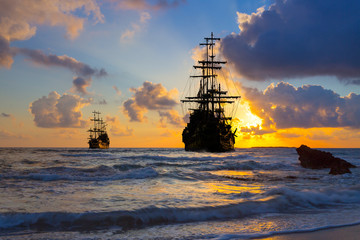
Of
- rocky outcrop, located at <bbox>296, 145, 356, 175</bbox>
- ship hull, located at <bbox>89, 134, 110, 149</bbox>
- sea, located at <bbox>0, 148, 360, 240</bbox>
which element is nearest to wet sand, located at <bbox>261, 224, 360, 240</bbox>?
sea, located at <bbox>0, 148, 360, 240</bbox>

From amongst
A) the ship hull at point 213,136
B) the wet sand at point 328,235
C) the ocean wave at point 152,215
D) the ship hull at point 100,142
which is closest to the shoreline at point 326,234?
the wet sand at point 328,235

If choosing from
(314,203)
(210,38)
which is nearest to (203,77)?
(210,38)

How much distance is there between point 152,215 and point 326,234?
3665 mm

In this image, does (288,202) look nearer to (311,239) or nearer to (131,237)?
(311,239)

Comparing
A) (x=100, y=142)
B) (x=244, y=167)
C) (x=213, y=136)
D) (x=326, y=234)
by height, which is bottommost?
(x=100, y=142)

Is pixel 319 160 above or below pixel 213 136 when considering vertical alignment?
below

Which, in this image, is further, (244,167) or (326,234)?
(244,167)

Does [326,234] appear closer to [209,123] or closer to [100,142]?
[209,123]

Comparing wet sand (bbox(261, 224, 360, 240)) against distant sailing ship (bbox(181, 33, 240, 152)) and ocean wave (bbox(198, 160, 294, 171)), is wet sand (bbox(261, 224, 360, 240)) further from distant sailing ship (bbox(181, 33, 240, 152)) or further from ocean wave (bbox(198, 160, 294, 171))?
distant sailing ship (bbox(181, 33, 240, 152))

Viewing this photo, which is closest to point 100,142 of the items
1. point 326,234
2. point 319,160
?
point 319,160

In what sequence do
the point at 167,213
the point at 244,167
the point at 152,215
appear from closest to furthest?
the point at 152,215, the point at 167,213, the point at 244,167

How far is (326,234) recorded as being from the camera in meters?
5.41

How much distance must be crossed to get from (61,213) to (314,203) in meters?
7.19

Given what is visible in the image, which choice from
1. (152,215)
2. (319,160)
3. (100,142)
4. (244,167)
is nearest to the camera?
(152,215)
